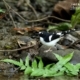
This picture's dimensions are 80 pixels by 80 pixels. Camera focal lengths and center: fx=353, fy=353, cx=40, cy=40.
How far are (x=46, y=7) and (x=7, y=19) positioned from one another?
2.09 m

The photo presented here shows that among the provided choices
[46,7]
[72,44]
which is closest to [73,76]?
[72,44]

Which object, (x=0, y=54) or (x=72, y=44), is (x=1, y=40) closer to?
(x=0, y=54)

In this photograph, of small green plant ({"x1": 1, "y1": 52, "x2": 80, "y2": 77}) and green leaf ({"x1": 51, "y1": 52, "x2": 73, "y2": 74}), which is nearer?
small green plant ({"x1": 1, "y1": 52, "x2": 80, "y2": 77})

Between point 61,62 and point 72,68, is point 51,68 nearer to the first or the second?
point 61,62

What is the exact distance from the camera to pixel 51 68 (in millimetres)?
7730

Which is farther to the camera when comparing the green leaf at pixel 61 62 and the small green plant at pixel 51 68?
the green leaf at pixel 61 62

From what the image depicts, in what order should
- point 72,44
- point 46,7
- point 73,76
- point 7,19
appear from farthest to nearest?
1. point 46,7
2. point 7,19
3. point 72,44
4. point 73,76

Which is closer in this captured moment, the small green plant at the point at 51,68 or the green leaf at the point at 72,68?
the small green plant at the point at 51,68

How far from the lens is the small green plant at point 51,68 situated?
7.50 m

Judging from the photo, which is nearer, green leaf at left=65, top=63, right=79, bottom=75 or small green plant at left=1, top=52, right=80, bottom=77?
small green plant at left=1, top=52, right=80, bottom=77

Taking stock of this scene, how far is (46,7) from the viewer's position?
13.0 meters

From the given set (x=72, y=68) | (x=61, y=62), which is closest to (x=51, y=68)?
(x=61, y=62)

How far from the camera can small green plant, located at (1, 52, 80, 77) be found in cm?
750

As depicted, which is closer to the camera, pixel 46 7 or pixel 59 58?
pixel 59 58
